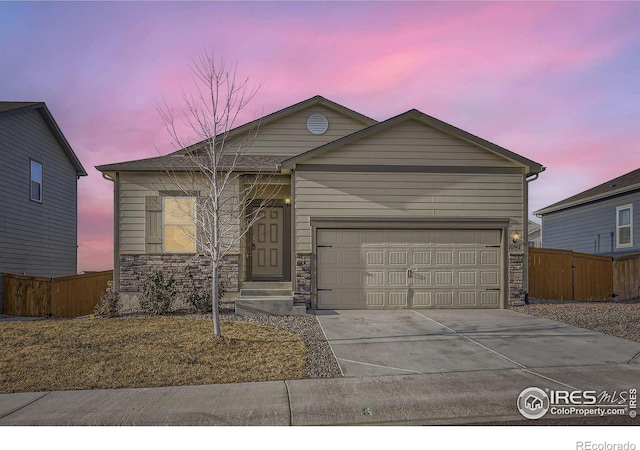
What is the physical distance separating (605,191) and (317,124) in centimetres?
1382

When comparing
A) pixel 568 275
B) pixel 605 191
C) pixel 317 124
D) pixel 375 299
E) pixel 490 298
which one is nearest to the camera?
pixel 375 299

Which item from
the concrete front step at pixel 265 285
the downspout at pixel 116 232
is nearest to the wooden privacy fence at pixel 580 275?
the concrete front step at pixel 265 285

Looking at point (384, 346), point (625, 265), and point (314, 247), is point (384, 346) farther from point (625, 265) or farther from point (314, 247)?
point (625, 265)

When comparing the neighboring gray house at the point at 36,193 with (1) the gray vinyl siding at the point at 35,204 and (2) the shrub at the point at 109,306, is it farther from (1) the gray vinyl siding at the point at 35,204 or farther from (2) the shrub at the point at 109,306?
(2) the shrub at the point at 109,306

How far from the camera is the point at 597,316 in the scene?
11.4 m

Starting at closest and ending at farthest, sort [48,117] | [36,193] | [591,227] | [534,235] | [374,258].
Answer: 1. [374,258]
2. [36,193]
3. [48,117]
4. [591,227]
5. [534,235]

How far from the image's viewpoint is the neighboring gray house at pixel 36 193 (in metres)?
15.9

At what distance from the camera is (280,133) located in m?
15.9

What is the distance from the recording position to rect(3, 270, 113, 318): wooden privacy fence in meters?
14.0

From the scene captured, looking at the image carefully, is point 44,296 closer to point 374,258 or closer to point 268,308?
point 268,308

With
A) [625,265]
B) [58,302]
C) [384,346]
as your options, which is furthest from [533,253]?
[58,302]

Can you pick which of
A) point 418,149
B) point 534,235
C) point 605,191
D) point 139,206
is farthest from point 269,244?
point 534,235

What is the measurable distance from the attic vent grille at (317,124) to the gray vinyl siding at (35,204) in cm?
1055

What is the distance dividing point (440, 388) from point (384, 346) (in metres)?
2.33
